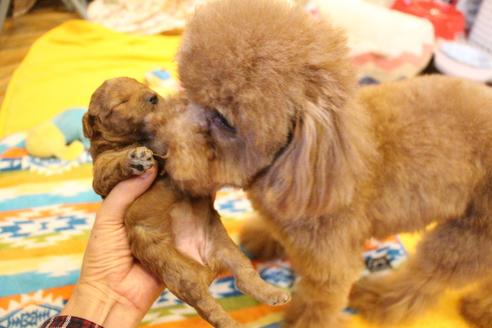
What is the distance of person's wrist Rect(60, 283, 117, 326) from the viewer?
3.39 ft

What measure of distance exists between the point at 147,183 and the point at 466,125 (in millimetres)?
808

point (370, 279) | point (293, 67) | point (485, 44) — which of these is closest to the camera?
point (293, 67)

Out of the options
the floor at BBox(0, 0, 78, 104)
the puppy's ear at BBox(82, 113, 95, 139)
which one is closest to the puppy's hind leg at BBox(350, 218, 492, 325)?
the puppy's ear at BBox(82, 113, 95, 139)

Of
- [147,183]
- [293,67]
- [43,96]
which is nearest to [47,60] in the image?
[43,96]

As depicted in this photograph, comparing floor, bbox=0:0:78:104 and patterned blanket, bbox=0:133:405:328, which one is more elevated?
floor, bbox=0:0:78:104

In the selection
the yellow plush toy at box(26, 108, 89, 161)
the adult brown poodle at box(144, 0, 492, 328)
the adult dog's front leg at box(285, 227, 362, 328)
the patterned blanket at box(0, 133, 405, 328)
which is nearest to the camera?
the adult brown poodle at box(144, 0, 492, 328)

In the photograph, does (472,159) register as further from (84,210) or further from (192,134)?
(84,210)

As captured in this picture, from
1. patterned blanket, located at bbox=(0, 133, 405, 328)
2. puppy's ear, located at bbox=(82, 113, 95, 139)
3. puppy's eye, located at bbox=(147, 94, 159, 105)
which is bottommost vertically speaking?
patterned blanket, located at bbox=(0, 133, 405, 328)

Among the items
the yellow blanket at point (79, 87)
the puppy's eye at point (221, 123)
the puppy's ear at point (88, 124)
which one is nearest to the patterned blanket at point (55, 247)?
the yellow blanket at point (79, 87)

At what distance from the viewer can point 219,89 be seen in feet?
2.81

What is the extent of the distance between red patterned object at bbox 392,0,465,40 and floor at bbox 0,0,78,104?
2233mm

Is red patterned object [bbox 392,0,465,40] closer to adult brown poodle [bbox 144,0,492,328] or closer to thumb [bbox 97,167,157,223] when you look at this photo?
adult brown poodle [bbox 144,0,492,328]

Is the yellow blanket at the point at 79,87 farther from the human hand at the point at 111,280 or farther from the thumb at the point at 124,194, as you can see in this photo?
the thumb at the point at 124,194

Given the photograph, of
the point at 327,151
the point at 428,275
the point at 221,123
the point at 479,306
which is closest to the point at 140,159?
the point at 221,123
